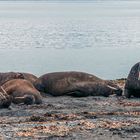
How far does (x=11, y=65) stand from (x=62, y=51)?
12.5 metres

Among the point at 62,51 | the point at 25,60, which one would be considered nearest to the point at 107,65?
the point at 25,60

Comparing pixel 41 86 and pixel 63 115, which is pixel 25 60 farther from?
pixel 63 115

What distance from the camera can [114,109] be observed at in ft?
43.5

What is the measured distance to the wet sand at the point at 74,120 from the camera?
9.88 metres

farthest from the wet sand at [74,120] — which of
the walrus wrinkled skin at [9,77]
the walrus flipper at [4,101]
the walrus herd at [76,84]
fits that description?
the walrus wrinkled skin at [9,77]

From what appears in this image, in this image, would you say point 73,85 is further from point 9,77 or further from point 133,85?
point 9,77

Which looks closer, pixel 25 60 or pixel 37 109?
pixel 37 109

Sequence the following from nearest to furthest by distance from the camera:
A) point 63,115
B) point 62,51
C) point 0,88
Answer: point 63,115 → point 0,88 → point 62,51

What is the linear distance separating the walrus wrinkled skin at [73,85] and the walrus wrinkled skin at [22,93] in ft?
5.15

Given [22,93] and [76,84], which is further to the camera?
[76,84]

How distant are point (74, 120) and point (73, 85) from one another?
193 inches

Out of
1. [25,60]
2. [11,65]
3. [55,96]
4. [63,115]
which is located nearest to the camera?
[63,115]

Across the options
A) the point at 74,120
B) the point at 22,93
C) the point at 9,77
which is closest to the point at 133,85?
the point at 22,93

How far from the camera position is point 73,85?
16.4m
